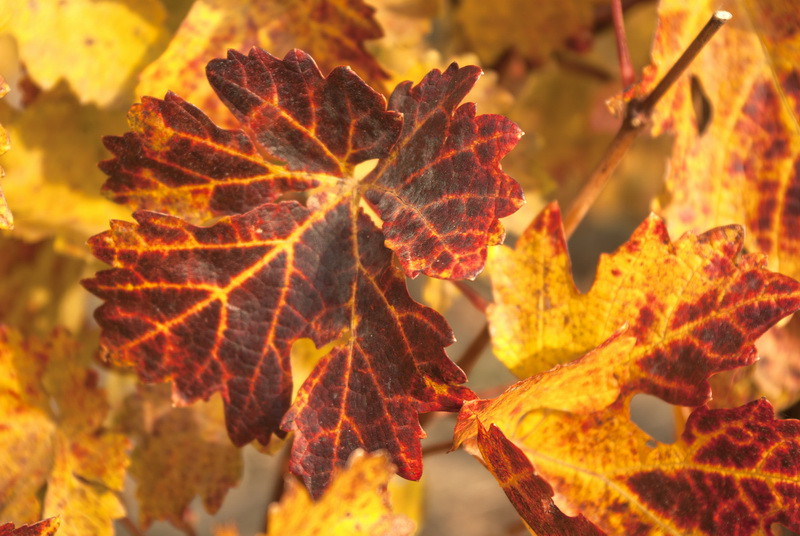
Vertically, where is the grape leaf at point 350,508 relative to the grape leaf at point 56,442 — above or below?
above

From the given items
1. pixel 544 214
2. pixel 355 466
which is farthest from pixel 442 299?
pixel 355 466

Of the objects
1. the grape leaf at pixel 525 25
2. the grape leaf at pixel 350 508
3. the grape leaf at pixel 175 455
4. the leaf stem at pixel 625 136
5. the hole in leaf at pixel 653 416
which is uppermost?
the grape leaf at pixel 525 25

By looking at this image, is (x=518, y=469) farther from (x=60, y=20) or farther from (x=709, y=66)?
(x=60, y=20)

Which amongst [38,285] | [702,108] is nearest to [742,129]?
[702,108]

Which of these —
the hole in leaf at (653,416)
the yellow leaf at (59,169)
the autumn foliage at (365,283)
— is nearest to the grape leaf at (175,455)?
the autumn foliage at (365,283)

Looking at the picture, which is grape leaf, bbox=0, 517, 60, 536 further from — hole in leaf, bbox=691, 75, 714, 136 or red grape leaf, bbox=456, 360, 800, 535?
hole in leaf, bbox=691, 75, 714, 136

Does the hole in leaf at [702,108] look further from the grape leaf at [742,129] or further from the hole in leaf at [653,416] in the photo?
the hole in leaf at [653,416]

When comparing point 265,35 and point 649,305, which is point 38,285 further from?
point 649,305
